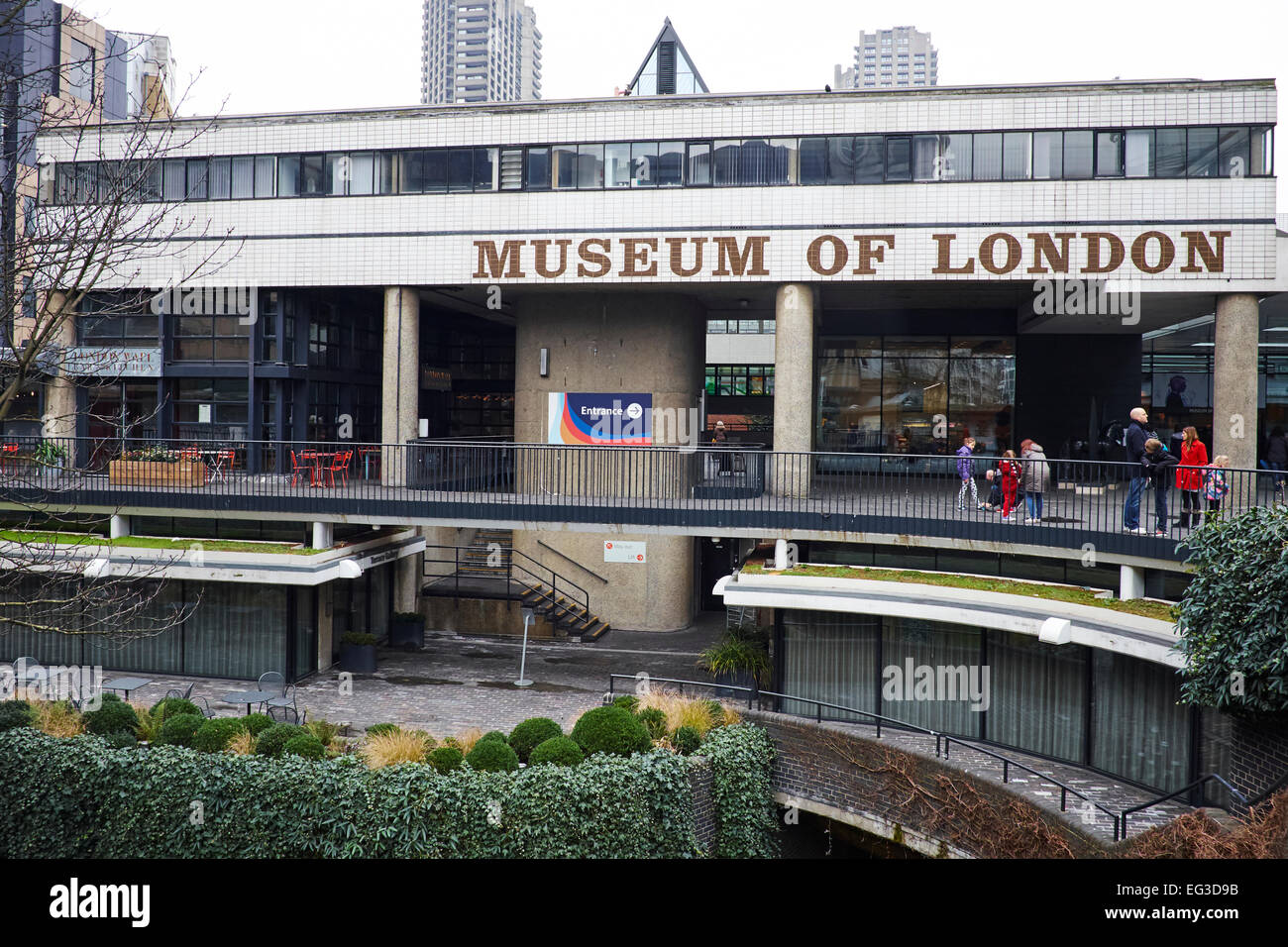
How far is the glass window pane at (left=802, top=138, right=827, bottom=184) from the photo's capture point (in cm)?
2128

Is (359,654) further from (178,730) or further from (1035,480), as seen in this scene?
(1035,480)

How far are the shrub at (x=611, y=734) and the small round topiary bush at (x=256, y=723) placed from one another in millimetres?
4620

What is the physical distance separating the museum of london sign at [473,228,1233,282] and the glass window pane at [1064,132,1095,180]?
1193 mm

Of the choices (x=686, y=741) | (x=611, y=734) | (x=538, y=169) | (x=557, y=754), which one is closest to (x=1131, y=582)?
(x=686, y=741)

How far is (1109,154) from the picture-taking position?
20031 millimetres

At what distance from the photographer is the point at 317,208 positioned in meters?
23.3

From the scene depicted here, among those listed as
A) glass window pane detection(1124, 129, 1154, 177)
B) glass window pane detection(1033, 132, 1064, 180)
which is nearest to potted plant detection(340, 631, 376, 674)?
glass window pane detection(1033, 132, 1064, 180)

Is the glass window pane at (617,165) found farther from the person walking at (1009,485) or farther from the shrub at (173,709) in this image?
the shrub at (173,709)

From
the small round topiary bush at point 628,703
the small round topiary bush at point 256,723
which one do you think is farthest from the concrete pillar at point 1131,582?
the small round topiary bush at point 256,723

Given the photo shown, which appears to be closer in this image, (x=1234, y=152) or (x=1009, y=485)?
(x=1009, y=485)

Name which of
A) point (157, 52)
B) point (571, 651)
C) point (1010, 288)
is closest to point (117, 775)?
point (571, 651)

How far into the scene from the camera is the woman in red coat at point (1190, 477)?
13.8m

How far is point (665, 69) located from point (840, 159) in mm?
7320

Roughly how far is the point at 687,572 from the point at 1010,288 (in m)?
10.2
